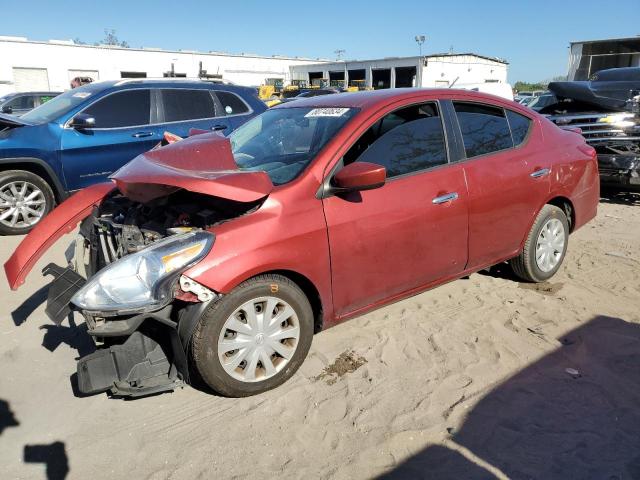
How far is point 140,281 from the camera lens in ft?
8.57

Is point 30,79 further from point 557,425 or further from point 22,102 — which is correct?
point 557,425

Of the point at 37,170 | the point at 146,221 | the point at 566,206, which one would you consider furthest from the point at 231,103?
the point at 566,206

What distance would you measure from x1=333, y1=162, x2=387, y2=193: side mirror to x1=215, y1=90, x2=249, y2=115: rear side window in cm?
480

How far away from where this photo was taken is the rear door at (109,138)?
6.24 metres

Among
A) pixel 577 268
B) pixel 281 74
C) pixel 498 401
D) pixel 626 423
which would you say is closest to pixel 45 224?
pixel 498 401

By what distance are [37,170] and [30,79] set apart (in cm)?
3766

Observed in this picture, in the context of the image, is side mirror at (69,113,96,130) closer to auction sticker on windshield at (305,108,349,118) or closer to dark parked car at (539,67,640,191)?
auction sticker on windshield at (305,108,349,118)

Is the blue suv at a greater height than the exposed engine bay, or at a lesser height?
greater

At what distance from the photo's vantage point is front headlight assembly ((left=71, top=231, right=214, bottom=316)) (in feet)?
8.45

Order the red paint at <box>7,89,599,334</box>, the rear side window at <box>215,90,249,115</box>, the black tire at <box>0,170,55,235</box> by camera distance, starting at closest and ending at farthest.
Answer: the red paint at <box>7,89,599,334</box> → the black tire at <box>0,170,55,235</box> → the rear side window at <box>215,90,249,115</box>

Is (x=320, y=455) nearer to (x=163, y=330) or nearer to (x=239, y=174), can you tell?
(x=163, y=330)

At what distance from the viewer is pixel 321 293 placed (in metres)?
3.09

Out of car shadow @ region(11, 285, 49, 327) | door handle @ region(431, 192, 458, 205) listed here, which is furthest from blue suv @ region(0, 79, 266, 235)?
door handle @ region(431, 192, 458, 205)

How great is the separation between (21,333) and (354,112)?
9.78ft
